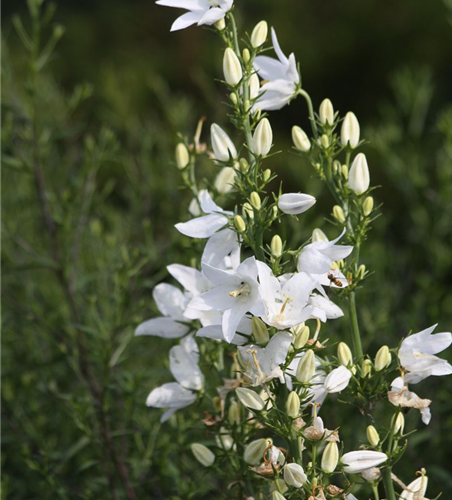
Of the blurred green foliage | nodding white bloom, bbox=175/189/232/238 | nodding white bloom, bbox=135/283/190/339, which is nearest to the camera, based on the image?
nodding white bloom, bbox=175/189/232/238

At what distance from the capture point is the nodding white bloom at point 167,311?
4.20 feet

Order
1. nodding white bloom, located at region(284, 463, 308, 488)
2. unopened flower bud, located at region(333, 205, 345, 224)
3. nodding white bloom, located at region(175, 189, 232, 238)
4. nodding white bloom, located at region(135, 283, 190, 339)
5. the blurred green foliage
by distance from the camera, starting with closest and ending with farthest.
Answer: nodding white bloom, located at region(284, 463, 308, 488) → nodding white bloom, located at region(175, 189, 232, 238) → unopened flower bud, located at region(333, 205, 345, 224) → nodding white bloom, located at region(135, 283, 190, 339) → the blurred green foliage

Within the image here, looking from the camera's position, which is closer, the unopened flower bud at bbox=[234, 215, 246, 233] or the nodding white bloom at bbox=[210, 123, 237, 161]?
the unopened flower bud at bbox=[234, 215, 246, 233]

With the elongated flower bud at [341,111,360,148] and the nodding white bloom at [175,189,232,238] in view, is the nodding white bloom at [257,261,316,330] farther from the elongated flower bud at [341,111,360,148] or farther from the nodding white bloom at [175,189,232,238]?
the elongated flower bud at [341,111,360,148]

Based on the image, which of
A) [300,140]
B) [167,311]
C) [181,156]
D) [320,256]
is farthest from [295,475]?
[181,156]

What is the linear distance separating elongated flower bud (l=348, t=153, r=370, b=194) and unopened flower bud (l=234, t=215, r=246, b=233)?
0.74 ft

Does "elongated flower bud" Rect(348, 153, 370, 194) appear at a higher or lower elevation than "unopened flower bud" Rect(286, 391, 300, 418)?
higher

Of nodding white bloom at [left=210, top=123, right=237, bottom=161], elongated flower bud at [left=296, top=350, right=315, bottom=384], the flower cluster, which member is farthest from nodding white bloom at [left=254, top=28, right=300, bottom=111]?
elongated flower bud at [left=296, top=350, right=315, bottom=384]

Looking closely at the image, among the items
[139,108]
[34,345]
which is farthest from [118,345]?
[139,108]

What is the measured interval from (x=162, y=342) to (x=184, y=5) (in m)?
1.49

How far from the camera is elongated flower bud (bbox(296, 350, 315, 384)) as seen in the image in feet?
3.26

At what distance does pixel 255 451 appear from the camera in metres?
1.11

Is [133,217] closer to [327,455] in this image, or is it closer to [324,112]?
[324,112]

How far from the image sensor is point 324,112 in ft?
A: 3.98
